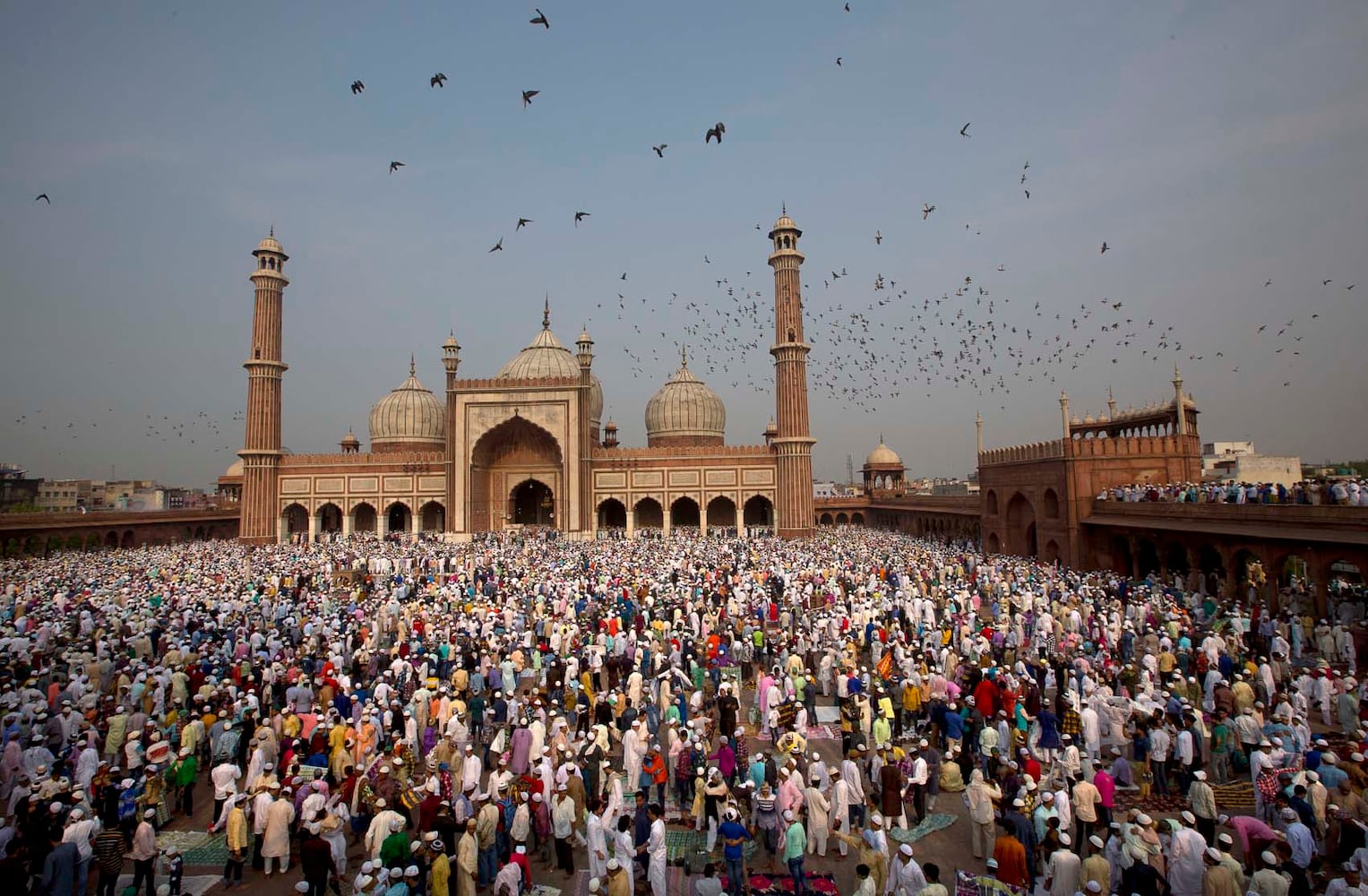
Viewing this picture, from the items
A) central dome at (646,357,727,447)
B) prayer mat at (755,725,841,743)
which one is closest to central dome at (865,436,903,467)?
central dome at (646,357,727,447)

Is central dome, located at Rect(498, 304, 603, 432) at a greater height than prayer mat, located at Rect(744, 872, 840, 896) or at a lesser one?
greater

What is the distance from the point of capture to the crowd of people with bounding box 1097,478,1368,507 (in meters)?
13.9

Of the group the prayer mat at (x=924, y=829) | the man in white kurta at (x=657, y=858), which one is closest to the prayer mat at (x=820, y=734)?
the prayer mat at (x=924, y=829)

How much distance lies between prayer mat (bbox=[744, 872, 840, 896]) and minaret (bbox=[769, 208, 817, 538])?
3016 centimetres

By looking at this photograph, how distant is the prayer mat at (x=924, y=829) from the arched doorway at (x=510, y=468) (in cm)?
3188

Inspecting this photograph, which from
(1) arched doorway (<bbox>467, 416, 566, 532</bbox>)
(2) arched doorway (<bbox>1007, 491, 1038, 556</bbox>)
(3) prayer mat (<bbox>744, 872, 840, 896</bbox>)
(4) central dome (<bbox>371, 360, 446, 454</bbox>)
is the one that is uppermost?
(4) central dome (<bbox>371, 360, 446, 454</bbox>)

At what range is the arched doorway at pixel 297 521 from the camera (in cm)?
3953

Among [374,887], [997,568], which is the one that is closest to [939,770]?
[374,887]

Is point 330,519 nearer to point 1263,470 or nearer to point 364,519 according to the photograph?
point 364,519

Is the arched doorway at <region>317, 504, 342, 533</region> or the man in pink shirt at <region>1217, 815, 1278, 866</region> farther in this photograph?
the arched doorway at <region>317, 504, 342, 533</region>

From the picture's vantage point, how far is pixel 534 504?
137 ft

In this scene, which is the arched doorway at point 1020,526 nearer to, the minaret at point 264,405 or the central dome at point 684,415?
the central dome at point 684,415

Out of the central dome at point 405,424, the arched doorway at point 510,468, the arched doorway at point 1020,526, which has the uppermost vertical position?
the central dome at point 405,424

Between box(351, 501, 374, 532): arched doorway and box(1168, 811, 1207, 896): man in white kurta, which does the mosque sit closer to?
box(351, 501, 374, 532): arched doorway
